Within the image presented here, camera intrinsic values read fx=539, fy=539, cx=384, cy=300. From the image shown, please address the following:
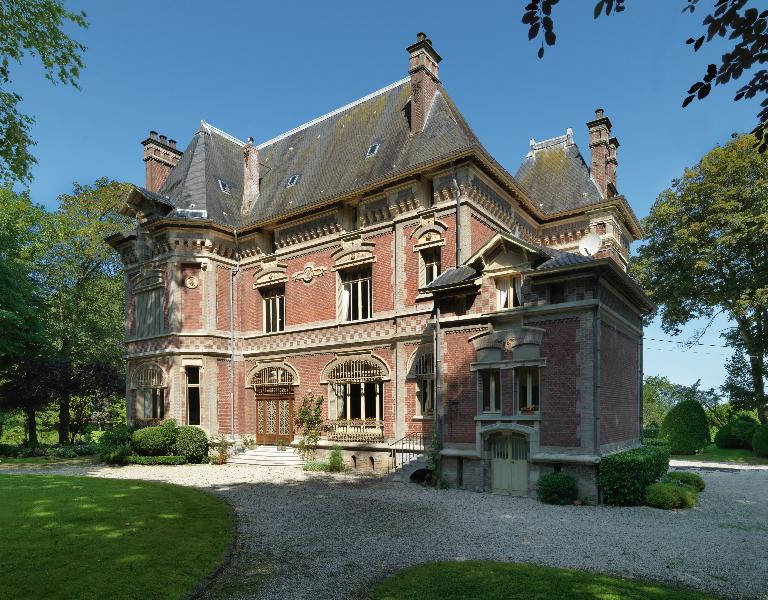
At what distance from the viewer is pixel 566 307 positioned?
1443cm

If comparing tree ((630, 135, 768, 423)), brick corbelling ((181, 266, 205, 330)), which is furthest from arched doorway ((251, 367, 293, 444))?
tree ((630, 135, 768, 423))

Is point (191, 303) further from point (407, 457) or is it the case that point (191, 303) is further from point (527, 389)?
point (527, 389)

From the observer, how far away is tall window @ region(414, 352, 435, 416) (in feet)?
61.8

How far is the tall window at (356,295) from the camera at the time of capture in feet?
71.2

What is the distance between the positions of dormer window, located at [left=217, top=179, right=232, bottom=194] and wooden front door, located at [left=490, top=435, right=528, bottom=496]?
18384 mm

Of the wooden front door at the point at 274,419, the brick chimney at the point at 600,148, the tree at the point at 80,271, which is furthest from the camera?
the tree at the point at 80,271

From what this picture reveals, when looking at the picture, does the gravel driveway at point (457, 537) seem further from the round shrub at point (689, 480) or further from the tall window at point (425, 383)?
the tall window at point (425, 383)

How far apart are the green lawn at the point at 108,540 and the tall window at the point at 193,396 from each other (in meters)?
8.92

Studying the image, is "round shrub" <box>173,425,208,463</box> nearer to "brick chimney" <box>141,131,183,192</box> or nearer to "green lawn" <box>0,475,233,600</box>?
"green lawn" <box>0,475,233,600</box>

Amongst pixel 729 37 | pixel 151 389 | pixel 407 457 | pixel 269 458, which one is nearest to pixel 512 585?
pixel 729 37

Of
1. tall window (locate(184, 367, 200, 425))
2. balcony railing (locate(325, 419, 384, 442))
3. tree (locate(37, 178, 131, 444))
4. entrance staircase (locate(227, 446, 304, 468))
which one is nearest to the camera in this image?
balcony railing (locate(325, 419, 384, 442))

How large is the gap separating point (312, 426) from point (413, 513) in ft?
32.5

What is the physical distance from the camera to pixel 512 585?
7.41 m

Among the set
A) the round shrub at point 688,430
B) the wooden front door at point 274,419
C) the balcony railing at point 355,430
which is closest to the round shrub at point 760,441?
the round shrub at point 688,430
